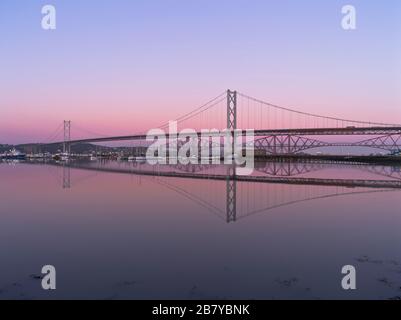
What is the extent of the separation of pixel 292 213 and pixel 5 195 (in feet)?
37.6

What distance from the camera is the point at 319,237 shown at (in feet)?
25.6

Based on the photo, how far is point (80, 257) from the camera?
6.20 m

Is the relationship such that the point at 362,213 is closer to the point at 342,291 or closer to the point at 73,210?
the point at 342,291

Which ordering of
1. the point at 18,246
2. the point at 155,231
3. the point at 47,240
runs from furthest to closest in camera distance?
the point at 155,231
the point at 47,240
the point at 18,246

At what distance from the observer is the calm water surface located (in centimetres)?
487

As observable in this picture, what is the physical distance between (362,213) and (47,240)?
28.4 ft

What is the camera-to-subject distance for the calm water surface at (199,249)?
4.87 metres

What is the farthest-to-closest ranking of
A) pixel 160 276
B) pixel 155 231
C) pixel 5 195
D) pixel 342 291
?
pixel 5 195 < pixel 155 231 < pixel 160 276 < pixel 342 291

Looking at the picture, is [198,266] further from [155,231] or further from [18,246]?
[18,246]

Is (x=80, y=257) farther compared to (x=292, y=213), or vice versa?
(x=292, y=213)

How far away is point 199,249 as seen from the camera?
6789 millimetres
